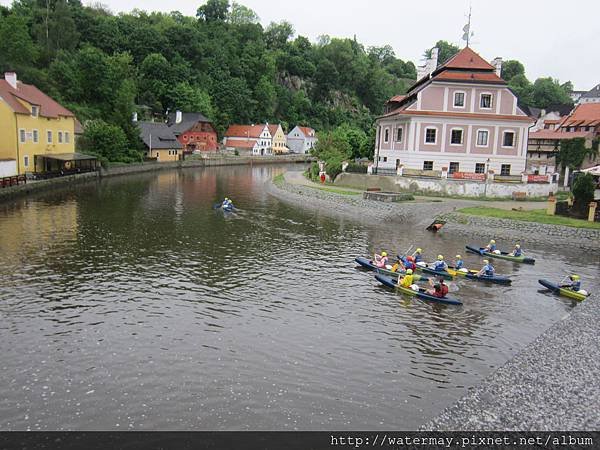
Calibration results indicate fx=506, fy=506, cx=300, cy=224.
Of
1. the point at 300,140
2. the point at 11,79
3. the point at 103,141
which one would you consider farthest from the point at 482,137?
the point at 300,140

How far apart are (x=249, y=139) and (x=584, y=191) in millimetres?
94596

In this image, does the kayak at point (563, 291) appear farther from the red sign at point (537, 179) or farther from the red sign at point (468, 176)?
the red sign at point (537, 179)

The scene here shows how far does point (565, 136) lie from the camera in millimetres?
70812

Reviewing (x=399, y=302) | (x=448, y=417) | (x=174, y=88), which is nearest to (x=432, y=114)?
(x=399, y=302)

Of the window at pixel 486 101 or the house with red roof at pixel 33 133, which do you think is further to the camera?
the window at pixel 486 101

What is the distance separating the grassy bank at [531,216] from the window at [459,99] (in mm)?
14957

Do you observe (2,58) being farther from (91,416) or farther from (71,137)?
(91,416)

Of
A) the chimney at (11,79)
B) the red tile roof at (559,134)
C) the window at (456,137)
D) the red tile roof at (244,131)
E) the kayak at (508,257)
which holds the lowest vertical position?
the kayak at (508,257)

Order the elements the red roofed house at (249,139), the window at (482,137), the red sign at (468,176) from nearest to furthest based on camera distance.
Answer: the red sign at (468,176), the window at (482,137), the red roofed house at (249,139)

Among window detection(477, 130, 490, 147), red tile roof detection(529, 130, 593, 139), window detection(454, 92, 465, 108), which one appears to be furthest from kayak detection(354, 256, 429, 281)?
red tile roof detection(529, 130, 593, 139)

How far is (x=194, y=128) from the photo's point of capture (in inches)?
4350

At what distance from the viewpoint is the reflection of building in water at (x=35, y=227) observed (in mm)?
30281

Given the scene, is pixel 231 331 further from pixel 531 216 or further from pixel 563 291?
pixel 531 216

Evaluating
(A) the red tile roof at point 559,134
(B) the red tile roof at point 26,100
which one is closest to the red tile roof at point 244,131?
(B) the red tile roof at point 26,100
